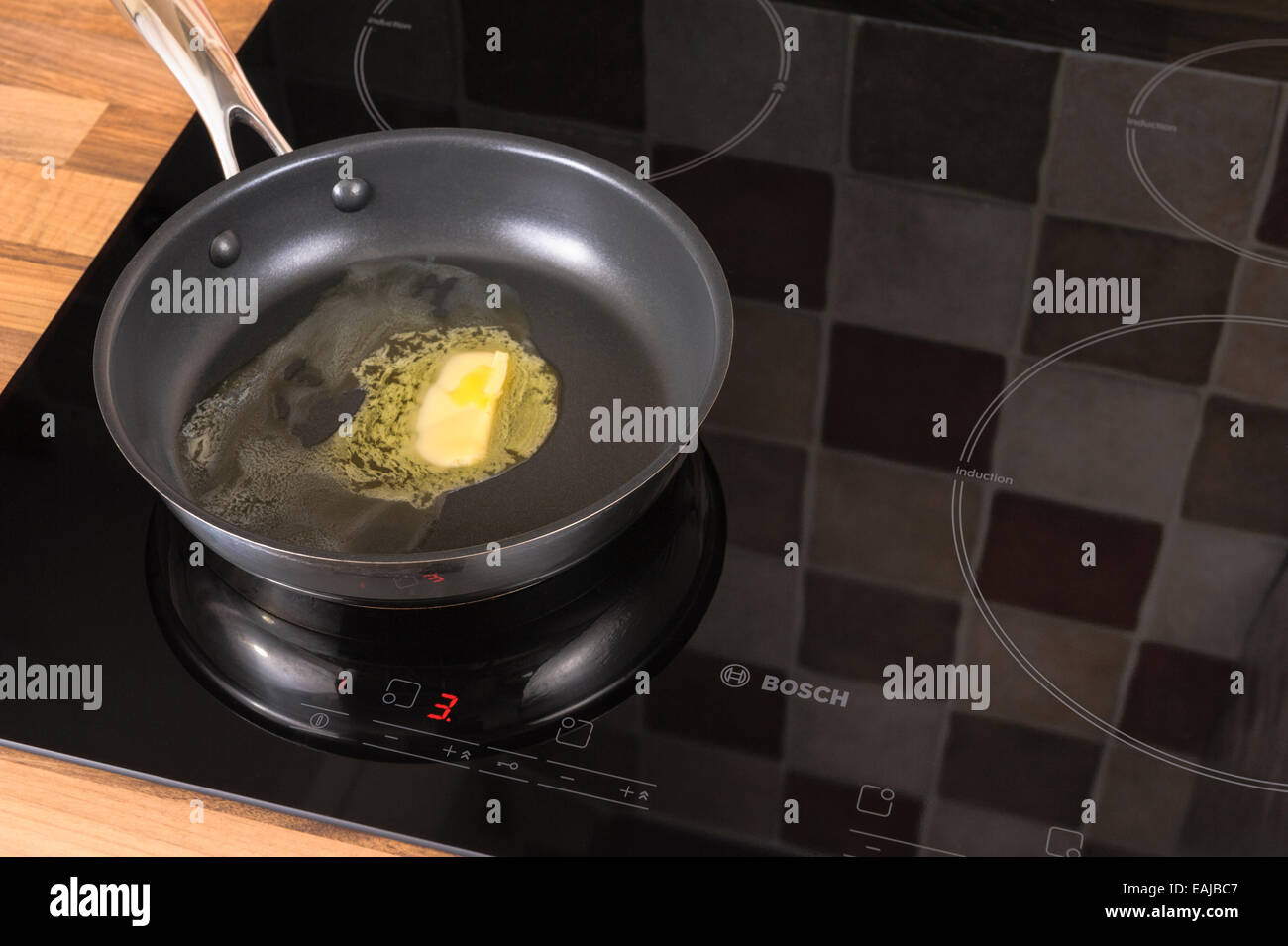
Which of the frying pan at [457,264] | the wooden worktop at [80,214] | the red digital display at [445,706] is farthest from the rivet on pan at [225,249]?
the red digital display at [445,706]

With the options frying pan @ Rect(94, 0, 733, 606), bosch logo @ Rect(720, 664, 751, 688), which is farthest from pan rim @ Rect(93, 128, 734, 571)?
bosch logo @ Rect(720, 664, 751, 688)

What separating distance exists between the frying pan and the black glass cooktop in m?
0.04

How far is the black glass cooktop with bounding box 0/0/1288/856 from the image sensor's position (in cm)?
61

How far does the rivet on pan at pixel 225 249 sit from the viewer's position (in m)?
0.80

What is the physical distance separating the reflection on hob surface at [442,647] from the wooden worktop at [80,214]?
2.2 inches

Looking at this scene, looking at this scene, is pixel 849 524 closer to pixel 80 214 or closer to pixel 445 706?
pixel 445 706

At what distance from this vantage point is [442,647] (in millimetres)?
659

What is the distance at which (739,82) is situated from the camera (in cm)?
93

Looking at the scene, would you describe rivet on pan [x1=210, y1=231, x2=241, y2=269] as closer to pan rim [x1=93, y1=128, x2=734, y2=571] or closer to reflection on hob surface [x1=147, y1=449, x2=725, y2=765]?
pan rim [x1=93, y1=128, x2=734, y2=571]

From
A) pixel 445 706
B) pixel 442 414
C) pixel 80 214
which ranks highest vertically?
pixel 80 214

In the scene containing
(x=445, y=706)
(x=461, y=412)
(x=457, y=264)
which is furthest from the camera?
(x=457, y=264)

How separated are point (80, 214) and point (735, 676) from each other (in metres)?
0.57

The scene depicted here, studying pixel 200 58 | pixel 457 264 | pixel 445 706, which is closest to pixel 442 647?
pixel 445 706

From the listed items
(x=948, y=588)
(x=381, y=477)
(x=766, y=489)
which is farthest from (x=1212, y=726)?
(x=381, y=477)
